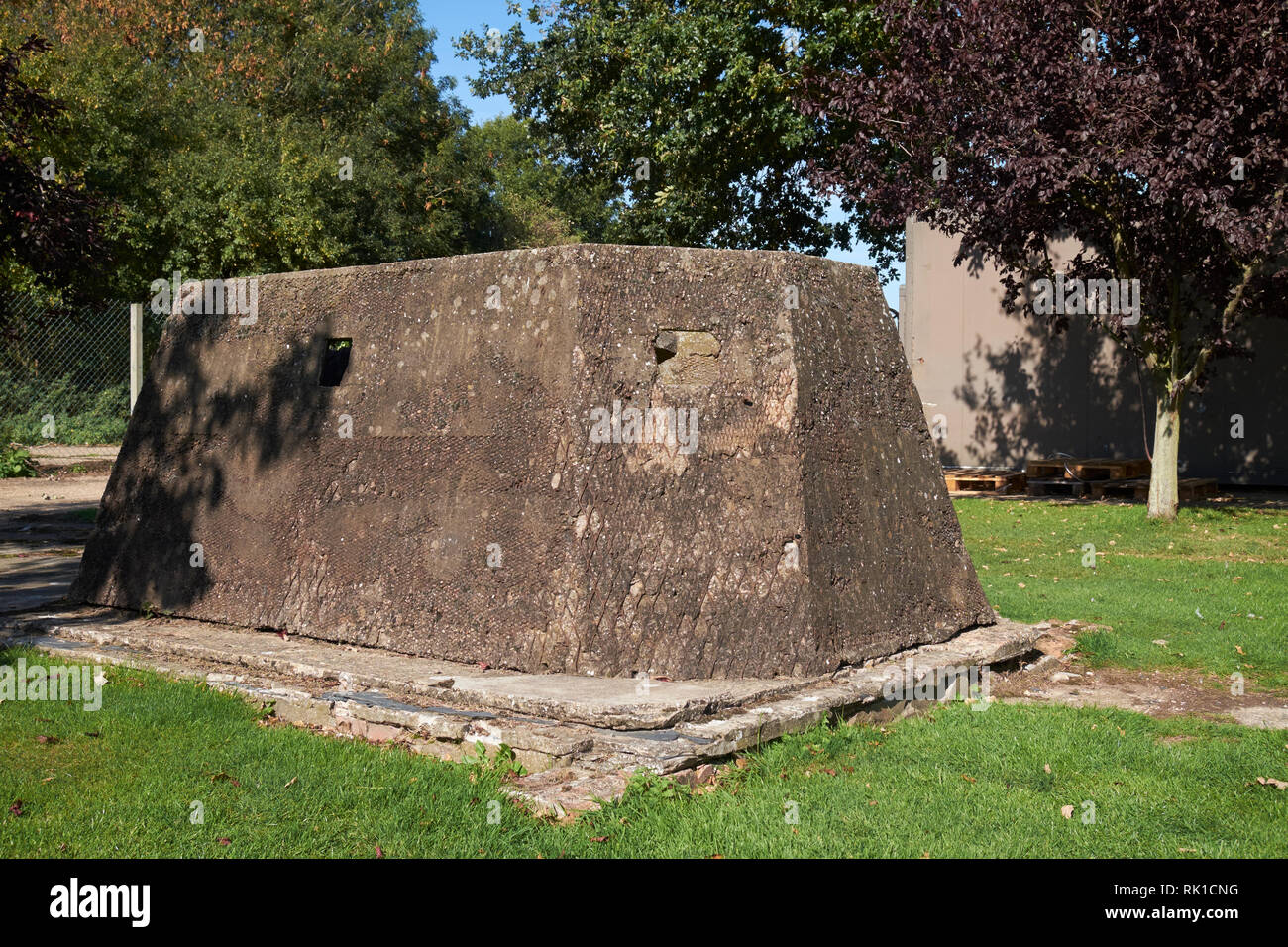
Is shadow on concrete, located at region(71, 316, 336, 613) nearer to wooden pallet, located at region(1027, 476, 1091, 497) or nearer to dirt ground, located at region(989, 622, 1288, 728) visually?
dirt ground, located at region(989, 622, 1288, 728)

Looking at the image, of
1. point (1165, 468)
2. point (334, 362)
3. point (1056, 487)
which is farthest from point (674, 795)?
point (1056, 487)

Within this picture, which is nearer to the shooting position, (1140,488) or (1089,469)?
(1140,488)

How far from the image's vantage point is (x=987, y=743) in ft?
16.3

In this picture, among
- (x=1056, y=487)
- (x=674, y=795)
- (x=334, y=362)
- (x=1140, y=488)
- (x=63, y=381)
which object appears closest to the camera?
(x=674, y=795)

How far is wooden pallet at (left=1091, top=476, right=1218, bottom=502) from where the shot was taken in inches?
577

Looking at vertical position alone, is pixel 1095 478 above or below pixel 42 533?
above

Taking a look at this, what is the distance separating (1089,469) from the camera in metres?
15.9

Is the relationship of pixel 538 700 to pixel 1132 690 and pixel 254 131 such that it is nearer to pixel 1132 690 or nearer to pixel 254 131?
pixel 1132 690

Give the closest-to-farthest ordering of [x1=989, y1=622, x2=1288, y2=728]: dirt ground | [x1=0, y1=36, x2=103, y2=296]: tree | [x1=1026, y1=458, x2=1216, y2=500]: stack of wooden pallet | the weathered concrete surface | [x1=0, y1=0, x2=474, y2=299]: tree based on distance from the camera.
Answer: the weathered concrete surface
[x1=989, y1=622, x2=1288, y2=728]: dirt ground
[x1=0, y1=36, x2=103, y2=296]: tree
[x1=1026, y1=458, x2=1216, y2=500]: stack of wooden pallet
[x1=0, y1=0, x2=474, y2=299]: tree

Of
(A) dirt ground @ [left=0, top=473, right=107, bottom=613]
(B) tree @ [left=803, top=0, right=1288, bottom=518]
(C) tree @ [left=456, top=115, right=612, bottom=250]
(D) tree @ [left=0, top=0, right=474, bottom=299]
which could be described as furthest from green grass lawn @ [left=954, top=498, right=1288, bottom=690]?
(C) tree @ [left=456, top=115, right=612, bottom=250]

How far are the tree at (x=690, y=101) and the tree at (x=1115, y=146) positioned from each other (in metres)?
4.11

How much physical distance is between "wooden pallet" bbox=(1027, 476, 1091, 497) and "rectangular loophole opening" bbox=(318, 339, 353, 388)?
12.0 metres

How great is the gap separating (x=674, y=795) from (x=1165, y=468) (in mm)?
10585

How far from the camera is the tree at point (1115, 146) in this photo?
10.9m
